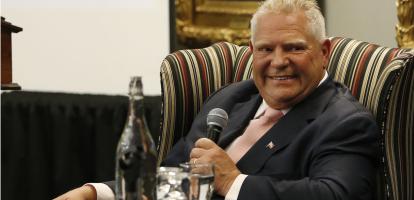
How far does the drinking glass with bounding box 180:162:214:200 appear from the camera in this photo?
1.44 metres

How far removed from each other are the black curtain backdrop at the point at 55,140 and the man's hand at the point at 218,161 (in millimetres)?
1192

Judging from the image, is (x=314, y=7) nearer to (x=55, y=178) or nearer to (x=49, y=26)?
(x=55, y=178)

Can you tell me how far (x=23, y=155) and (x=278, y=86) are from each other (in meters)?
1.53

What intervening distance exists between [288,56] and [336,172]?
0.37 m

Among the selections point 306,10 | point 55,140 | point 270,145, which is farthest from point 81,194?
point 55,140

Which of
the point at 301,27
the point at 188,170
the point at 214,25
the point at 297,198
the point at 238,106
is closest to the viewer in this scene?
the point at 188,170

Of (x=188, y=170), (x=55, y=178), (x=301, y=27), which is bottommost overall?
(x=55, y=178)

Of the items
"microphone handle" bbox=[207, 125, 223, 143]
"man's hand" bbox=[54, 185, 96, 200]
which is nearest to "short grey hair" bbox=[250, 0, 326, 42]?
"microphone handle" bbox=[207, 125, 223, 143]

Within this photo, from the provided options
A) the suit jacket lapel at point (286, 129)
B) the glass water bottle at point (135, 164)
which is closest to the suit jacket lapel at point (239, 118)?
the suit jacket lapel at point (286, 129)

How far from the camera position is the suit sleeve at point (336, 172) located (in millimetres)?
1872

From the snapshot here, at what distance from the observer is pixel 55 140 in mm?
3236

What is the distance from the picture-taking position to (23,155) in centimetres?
329

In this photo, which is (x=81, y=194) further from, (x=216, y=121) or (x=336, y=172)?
(x=336, y=172)

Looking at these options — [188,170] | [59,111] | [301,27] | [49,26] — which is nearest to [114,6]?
[49,26]
